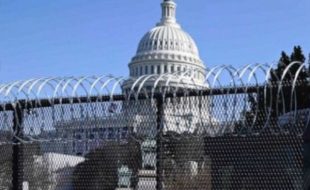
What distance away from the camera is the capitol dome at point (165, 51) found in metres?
85.2

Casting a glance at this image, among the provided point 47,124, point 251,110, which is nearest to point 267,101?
point 251,110

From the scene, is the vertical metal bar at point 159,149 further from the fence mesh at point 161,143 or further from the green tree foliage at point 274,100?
the green tree foliage at point 274,100

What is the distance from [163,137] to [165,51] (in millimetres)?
81198

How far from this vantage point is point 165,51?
88.7m

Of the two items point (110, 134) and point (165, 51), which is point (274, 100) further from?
point (165, 51)

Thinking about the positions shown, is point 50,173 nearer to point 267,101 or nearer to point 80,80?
point 80,80

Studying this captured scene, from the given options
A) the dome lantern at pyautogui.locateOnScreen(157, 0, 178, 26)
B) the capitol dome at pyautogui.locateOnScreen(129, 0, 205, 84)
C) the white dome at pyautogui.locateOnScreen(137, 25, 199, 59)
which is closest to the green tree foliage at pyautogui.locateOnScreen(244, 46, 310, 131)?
the capitol dome at pyautogui.locateOnScreen(129, 0, 205, 84)

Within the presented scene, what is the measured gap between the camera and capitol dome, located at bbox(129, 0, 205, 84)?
85.2m

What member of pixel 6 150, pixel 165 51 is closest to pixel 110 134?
pixel 6 150

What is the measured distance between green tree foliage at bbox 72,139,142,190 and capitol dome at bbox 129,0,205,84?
70.2 metres

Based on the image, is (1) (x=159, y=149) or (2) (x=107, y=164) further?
(2) (x=107, y=164)

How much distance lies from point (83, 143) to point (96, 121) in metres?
0.47

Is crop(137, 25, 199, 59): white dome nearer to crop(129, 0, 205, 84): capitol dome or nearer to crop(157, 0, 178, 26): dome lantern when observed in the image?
crop(129, 0, 205, 84): capitol dome

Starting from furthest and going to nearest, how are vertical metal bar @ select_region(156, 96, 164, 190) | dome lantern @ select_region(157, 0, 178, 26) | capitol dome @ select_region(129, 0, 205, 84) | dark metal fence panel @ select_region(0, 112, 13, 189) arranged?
dome lantern @ select_region(157, 0, 178, 26)
capitol dome @ select_region(129, 0, 205, 84)
dark metal fence panel @ select_region(0, 112, 13, 189)
vertical metal bar @ select_region(156, 96, 164, 190)
